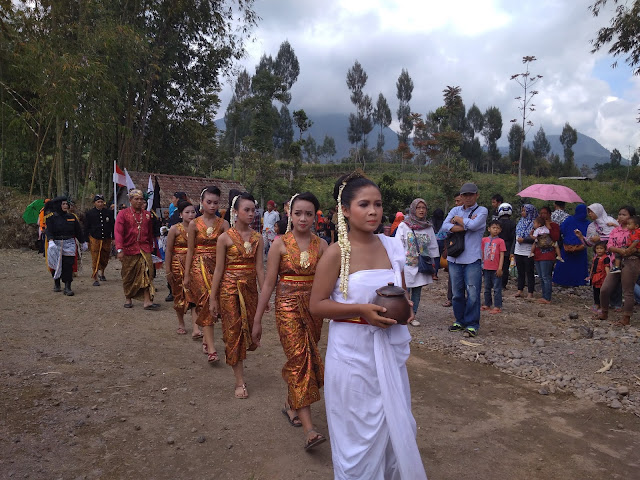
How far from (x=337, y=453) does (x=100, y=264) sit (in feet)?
30.8

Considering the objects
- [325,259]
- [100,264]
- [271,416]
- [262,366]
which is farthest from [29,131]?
[325,259]

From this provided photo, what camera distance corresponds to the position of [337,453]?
2.23 meters

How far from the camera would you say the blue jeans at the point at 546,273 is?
816cm

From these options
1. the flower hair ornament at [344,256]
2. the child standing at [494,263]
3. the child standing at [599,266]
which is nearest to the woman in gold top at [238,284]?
the flower hair ornament at [344,256]

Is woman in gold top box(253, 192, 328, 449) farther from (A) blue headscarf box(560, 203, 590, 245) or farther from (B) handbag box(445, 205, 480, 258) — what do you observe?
(A) blue headscarf box(560, 203, 590, 245)

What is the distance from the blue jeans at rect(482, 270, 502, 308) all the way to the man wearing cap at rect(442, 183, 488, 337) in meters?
1.40

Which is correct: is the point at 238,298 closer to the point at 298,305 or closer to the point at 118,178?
the point at 298,305

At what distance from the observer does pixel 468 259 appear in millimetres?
5945

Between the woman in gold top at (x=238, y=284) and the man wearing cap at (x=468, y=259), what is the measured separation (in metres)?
2.82

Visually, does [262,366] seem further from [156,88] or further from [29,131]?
[156,88]

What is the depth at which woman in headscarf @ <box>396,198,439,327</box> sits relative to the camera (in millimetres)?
6465

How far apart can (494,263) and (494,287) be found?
398 mm

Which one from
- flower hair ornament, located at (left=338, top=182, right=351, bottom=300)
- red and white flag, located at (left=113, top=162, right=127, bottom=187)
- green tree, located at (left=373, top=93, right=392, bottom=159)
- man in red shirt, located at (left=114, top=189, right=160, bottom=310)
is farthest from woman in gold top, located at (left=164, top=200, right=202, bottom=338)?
green tree, located at (left=373, top=93, right=392, bottom=159)

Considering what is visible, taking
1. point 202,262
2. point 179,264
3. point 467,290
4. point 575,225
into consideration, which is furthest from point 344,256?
point 575,225
